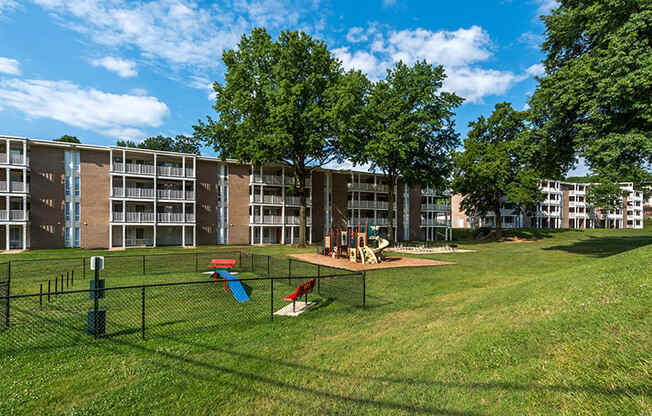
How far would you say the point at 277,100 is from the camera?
3008cm

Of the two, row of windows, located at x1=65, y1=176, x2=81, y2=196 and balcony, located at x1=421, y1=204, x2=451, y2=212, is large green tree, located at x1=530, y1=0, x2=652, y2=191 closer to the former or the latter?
balcony, located at x1=421, y1=204, x2=451, y2=212

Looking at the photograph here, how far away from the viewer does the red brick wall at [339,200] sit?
44250 millimetres

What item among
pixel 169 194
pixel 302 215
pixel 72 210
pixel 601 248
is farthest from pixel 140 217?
pixel 601 248

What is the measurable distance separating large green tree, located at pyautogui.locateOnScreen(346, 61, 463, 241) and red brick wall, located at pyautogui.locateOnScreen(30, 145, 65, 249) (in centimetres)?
2984

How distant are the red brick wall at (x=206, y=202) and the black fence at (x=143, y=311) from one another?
82.0 ft

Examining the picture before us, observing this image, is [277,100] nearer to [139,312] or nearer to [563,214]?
[139,312]

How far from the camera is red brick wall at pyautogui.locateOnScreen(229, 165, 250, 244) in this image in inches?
1495

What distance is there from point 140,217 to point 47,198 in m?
8.30

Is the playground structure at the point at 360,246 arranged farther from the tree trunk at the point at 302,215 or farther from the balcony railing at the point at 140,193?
the balcony railing at the point at 140,193

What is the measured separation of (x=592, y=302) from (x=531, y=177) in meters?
41.1

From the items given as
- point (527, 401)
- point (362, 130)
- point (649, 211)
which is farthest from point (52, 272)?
point (649, 211)

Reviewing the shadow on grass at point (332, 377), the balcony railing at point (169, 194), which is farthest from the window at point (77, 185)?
the shadow on grass at point (332, 377)

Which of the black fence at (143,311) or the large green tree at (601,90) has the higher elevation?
the large green tree at (601,90)

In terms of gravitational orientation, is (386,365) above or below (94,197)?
below
